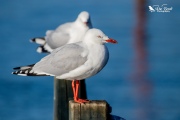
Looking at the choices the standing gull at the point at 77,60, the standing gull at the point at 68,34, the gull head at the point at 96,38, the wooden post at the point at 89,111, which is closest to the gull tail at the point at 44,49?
the standing gull at the point at 68,34

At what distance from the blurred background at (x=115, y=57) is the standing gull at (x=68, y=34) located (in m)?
0.56

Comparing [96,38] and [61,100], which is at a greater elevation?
[96,38]

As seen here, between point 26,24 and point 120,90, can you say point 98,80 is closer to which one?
point 120,90

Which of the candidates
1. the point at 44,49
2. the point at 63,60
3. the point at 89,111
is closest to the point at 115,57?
the point at 44,49

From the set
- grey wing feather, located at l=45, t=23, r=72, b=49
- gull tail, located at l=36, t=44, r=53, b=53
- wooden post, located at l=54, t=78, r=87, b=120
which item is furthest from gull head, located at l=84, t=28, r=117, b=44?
gull tail, located at l=36, t=44, r=53, b=53

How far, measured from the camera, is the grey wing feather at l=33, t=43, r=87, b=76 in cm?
543

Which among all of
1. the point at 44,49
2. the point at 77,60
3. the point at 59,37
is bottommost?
the point at 77,60

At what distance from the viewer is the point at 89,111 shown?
13.4 feet

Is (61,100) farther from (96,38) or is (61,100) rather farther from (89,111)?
(89,111)

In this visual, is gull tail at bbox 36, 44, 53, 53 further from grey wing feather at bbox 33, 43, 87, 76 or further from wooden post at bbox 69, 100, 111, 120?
wooden post at bbox 69, 100, 111, 120

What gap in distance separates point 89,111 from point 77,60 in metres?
1.43

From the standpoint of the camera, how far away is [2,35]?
41.9 ft

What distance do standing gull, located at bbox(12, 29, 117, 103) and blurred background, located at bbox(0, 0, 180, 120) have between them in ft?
9.75

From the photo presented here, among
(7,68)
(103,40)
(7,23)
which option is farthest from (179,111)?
(7,23)
